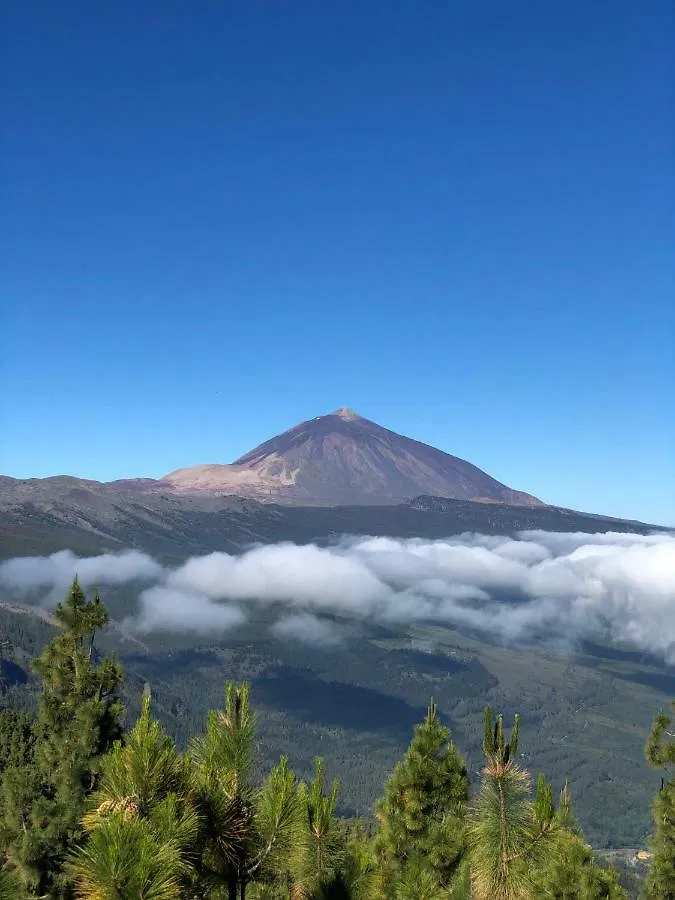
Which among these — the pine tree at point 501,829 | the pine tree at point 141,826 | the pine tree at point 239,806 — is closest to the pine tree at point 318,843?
the pine tree at point 239,806

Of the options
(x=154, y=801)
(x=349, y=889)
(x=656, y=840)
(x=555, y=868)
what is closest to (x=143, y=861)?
(x=154, y=801)

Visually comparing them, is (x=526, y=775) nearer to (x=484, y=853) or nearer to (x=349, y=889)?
(x=484, y=853)

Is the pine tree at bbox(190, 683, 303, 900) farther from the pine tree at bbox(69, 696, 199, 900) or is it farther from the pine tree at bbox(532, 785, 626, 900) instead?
the pine tree at bbox(532, 785, 626, 900)

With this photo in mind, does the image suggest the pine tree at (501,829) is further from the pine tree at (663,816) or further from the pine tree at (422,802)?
the pine tree at (663,816)

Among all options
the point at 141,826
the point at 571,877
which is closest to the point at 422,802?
the point at 571,877

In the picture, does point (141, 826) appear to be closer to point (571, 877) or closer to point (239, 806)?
point (239, 806)
